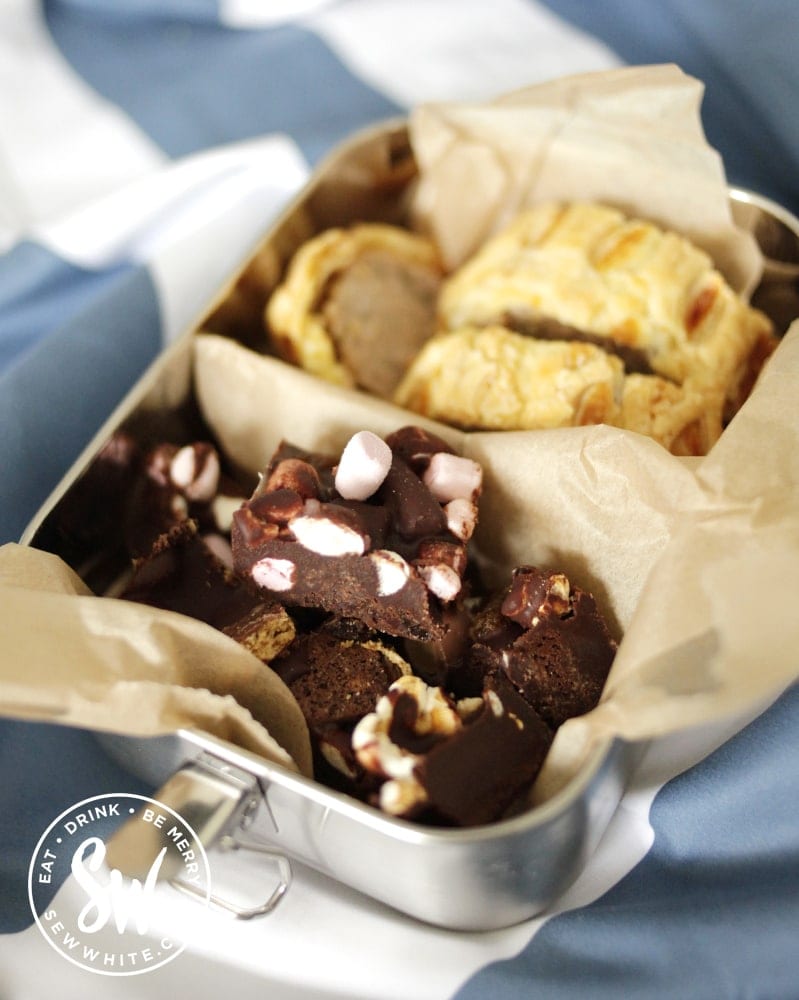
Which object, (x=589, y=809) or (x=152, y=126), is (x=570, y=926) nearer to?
(x=589, y=809)

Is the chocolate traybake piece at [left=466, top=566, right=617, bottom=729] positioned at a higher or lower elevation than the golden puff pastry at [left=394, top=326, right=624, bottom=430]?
lower

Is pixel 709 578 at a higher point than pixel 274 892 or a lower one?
higher

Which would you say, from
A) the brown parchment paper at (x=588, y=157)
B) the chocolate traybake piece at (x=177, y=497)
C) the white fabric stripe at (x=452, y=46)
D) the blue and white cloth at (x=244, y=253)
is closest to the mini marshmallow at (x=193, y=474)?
the chocolate traybake piece at (x=177, y=497)

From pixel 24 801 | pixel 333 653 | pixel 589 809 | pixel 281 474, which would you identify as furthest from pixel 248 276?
pixel 589 809

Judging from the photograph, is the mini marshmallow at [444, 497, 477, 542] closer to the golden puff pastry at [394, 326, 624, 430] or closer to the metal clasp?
the golden puff pastry at [394, 326, 624, 430]

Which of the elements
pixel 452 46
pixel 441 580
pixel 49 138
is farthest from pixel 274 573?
pixel 452 46

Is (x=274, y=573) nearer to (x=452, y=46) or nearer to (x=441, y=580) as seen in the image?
(x=441, y=580)

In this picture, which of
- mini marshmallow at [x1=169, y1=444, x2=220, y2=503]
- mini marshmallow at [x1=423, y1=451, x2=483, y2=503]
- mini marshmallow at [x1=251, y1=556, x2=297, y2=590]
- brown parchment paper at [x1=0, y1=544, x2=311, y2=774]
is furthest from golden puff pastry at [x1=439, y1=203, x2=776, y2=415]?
brown parchment paper at [x1=0, y1=544, x2=311, y2=774]
